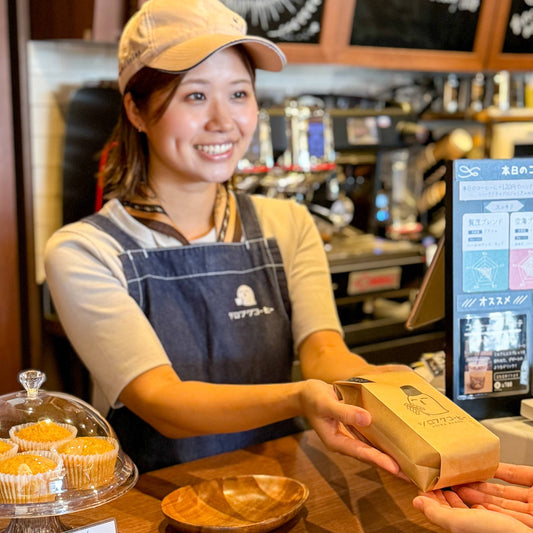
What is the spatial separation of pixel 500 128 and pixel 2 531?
3493 millimetres

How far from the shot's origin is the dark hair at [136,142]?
1.68 m

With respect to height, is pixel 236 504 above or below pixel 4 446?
below

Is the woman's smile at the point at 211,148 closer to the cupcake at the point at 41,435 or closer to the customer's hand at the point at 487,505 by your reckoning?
the cupcake at the point at 41,435

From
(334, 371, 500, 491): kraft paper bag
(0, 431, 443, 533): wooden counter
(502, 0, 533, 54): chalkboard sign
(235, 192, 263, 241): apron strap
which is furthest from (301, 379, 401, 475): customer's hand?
(502, 0, 533, 54): chalkboard sign

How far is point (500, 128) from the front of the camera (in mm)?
4102

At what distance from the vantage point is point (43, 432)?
1.11 metres

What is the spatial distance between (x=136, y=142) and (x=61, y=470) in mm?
924

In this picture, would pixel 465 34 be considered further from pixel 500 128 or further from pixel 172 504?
pixel 172 504

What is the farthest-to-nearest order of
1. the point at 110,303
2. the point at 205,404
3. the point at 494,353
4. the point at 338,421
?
the point at 110,303, the point at 205,404, the point at 494,353, the point at 338,421

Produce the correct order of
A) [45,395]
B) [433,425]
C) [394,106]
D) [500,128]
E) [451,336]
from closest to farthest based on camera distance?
[433,425] < [45,395] < [451,336] < [394,106] < [500,128]

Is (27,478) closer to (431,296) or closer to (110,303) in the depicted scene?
(110,303)

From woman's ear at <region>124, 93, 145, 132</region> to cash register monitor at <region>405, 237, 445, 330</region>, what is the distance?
27.5 inches

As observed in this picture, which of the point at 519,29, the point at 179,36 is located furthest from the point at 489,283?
the point at 519,29

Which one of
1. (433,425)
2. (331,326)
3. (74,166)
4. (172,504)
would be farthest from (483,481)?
(74,166)
